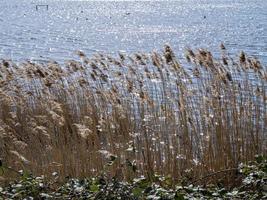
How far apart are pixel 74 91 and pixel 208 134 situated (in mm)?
2767

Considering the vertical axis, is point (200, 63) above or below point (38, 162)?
above

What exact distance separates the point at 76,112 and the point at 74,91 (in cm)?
38

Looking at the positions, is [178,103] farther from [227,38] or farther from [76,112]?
[227,38]

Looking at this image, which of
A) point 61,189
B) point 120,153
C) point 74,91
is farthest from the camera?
point 74,91

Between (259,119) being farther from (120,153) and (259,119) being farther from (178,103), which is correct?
(120,153)

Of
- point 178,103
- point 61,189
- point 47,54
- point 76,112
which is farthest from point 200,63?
point 47,54

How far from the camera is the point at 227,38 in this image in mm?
36938

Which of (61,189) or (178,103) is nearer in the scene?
(61,189)

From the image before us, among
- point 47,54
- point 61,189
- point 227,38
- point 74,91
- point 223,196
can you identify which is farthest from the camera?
point 227,38

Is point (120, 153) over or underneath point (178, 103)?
underneath

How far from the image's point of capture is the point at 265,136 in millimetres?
8297

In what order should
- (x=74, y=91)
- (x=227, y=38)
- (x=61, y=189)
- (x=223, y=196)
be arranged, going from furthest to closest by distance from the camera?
1. (x=227, y=38)
2. (x=74, y=91)
3. (x=61, y=189)
4. (x=223, y=196)

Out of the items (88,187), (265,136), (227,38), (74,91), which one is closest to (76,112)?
(74,91)

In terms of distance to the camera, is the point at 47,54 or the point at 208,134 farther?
the point at 47,54
